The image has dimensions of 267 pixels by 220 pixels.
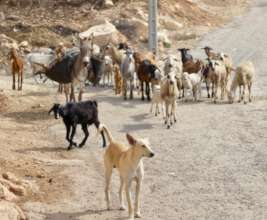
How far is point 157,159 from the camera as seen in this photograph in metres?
17.9

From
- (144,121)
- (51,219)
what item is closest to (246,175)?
(51,219)

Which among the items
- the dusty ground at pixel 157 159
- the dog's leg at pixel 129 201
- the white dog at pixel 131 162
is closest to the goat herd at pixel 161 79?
the dusty ground at pixel 157 159

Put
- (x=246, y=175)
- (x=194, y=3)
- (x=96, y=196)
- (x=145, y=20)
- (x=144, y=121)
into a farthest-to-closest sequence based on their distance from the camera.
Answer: (x=194, y=3) → (x=145, y=20) → (x=144, y=121) → (x=246, y=175) → (x=96, y=196)

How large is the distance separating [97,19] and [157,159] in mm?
22540

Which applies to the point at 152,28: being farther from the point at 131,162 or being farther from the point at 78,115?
the point at 131,162

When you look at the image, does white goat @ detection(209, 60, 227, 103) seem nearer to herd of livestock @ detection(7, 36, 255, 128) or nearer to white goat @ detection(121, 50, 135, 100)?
herd of livestock @ detection(7, 36, 255, 128)

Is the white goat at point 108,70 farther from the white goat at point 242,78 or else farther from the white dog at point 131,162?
the white dog at point 131,162

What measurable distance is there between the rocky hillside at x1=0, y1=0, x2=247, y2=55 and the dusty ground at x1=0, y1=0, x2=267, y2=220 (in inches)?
422

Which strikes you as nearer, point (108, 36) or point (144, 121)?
point (144, 121)

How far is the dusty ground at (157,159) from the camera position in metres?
14.4

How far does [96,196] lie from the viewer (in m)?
15.1

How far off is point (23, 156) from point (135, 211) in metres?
5.02

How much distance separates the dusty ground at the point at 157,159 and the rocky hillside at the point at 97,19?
10724 mm

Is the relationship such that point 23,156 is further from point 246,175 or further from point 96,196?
point 246,175
